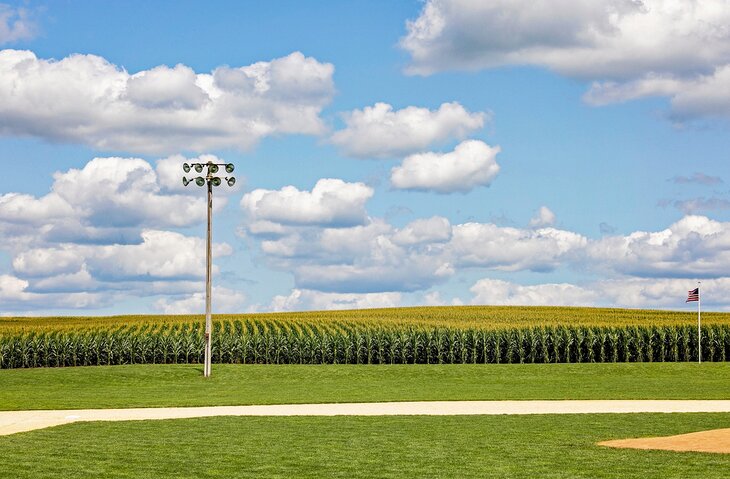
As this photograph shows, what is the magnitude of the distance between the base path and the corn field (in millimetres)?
23606

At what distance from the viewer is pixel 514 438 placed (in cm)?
1869

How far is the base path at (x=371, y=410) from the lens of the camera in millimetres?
24797

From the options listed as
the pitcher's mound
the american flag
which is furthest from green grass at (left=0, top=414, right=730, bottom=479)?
the american flag

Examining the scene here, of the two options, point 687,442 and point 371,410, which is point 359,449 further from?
point 371,410

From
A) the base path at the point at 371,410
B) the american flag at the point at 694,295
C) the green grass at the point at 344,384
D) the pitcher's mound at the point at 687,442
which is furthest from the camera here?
the american flag at the point at 694,295

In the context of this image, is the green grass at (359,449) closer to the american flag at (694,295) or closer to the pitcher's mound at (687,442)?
the pitcher's mound at (687,442)

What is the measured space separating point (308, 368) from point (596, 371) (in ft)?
48.6

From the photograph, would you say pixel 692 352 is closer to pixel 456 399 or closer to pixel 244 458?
pixel 456 399

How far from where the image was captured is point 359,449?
55.6 feet

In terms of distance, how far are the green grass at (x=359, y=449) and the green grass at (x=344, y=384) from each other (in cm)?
826

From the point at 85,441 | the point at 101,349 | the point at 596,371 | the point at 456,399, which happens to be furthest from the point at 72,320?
the point at 85,441

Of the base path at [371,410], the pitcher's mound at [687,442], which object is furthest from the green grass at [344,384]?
the pitcher's mound at [687,442]

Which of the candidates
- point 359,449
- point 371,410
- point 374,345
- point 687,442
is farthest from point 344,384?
point 687,442

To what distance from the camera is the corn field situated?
51.2 m
